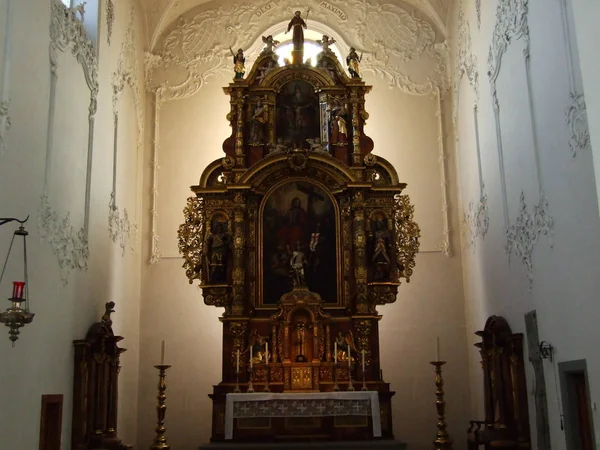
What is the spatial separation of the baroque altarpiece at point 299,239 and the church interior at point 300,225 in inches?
1.6

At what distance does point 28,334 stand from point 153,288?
6475 mm

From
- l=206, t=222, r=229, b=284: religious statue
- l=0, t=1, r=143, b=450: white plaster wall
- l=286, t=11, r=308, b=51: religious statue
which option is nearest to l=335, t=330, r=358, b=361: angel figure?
l=206, t=222, r=229, b=284: religious statue

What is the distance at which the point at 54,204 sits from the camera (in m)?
10.5

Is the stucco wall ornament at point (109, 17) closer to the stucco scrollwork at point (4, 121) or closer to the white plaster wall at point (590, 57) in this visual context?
the stucco scrollwork at point (4, 121)

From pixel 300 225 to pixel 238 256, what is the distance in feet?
4.29

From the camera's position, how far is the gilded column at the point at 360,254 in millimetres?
13469

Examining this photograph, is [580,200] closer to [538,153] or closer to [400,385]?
[538,153]

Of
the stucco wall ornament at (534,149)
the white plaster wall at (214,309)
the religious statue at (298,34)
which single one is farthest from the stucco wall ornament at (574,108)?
the white plaster wall at (214,309)

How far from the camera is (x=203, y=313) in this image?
15.7 metres

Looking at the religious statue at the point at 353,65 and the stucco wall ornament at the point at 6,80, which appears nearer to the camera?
the stucco wall ornament at the point at 6,80

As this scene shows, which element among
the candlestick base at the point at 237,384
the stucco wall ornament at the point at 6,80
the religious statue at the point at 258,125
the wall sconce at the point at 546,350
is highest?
the religious statue at the point at 258,125

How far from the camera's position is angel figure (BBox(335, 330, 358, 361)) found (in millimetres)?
13188

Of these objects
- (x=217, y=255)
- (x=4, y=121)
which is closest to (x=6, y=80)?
(x=4, y=121)

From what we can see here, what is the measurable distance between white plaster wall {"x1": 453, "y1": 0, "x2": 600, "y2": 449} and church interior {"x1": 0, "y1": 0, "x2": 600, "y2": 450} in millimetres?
55
